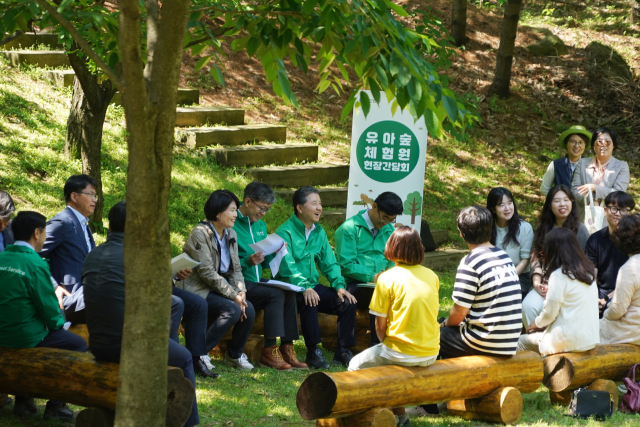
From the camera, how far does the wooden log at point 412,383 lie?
12.8ft

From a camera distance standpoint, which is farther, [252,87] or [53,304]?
[252,87]

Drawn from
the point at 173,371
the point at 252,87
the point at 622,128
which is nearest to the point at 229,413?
the point at 173,371

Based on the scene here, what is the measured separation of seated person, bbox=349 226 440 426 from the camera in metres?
4.30

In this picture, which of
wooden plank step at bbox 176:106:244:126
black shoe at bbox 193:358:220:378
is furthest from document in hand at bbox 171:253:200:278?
wooden plank step at bbox 176:106:244:126

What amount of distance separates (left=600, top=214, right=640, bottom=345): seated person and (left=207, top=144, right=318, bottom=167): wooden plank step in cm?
587

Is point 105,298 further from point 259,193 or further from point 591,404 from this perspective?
point 591,404

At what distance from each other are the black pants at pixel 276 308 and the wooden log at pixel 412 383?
1.73 meters

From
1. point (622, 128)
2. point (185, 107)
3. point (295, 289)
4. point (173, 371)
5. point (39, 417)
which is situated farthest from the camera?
point (622, 128)

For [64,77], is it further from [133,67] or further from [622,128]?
[622,128]

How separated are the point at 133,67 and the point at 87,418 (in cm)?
210

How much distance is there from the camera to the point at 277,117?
39.2 feet

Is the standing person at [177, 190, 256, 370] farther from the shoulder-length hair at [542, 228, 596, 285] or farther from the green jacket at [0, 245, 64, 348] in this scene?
the shoulder-length hair at [542, 228, 596, 285]

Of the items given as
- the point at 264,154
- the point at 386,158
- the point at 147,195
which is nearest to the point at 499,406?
the point at 147,195

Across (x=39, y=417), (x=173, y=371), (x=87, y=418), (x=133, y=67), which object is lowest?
(x=39, y=417)
